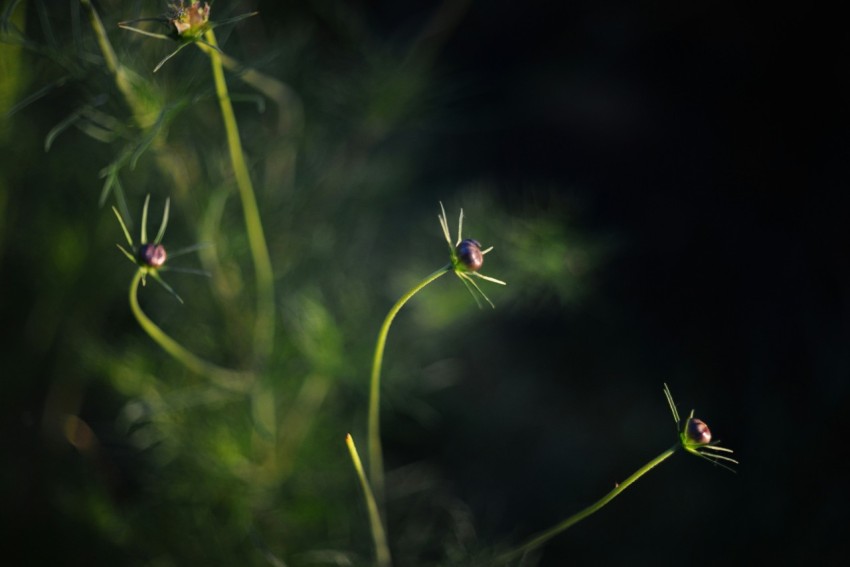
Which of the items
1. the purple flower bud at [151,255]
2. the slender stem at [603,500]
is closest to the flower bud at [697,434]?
the slender stem at [603,500]

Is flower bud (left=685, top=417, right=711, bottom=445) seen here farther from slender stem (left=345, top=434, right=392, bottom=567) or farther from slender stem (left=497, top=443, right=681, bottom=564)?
slender stem (left=345, top=434, right=392, bottom=567)

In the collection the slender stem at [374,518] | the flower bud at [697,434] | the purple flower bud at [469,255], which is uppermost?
the purple flower bud at [469,255]

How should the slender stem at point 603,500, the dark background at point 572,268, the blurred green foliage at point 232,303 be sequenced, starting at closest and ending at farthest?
the slender stem at point 603,500
the blurred green foliage at point 232,303
the dark background at point 572,268

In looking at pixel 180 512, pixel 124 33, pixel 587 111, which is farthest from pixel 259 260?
pixel 587 111

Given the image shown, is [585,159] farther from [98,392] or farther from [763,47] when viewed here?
[98,392]

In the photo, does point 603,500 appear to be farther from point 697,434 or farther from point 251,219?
point 251,219

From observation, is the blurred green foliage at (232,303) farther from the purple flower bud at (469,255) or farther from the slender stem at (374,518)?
the purple flower bud at (469,255)

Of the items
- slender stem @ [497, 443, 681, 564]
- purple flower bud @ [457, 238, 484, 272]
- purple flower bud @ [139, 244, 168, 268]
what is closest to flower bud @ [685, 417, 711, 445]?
slender stem @ [497, 443, 681, 564]

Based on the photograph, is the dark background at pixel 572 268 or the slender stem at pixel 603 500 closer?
the slender stem at pixel 603 500
